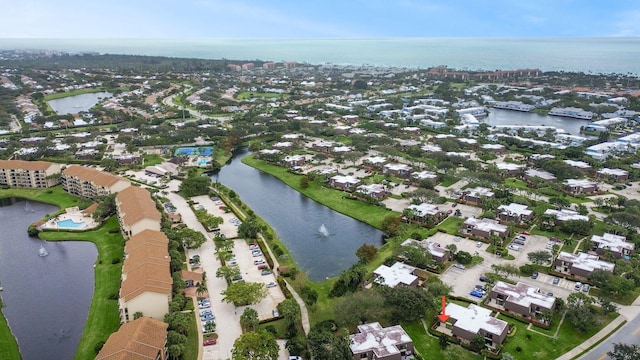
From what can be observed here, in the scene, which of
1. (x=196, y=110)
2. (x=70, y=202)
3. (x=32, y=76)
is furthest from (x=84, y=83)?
→ (x=70, y=202)

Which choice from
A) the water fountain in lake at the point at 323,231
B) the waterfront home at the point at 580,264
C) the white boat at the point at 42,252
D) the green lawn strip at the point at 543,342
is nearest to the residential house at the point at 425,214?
the water fountain in lake at the point at 323,231

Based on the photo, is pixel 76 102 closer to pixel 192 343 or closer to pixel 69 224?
pixel 69 224

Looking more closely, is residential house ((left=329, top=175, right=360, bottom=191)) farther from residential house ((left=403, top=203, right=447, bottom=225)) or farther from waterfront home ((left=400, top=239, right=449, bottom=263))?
waterfront home ((left=400, top=239, right=449, bottom=263))

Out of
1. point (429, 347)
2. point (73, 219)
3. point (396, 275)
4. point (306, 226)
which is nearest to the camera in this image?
point (429, 347)

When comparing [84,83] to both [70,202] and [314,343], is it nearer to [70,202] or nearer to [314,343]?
[70,202]

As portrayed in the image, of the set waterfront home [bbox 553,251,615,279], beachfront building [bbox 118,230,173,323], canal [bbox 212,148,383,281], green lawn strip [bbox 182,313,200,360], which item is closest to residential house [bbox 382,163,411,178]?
canal [bbox 212,148,383,281]

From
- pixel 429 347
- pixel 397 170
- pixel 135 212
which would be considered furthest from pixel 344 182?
pixel 429 347
